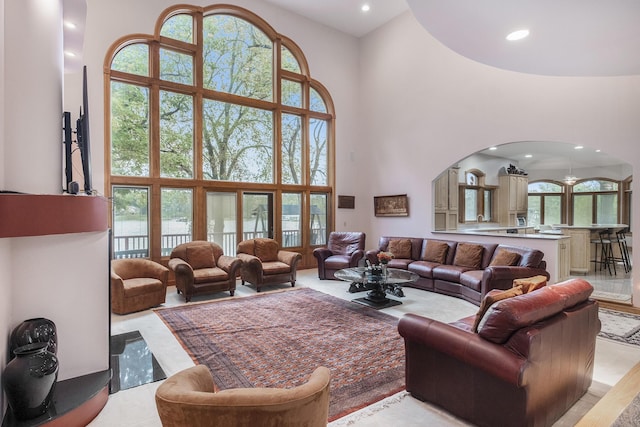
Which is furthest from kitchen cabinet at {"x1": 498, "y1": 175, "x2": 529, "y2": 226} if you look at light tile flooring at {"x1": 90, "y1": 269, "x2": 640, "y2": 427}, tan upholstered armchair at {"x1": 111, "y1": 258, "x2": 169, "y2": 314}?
tan upholstered armchair at {"x1": 111, "y1": 258, "x2": 169, "y2": 314}

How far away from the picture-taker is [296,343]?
3529 mm

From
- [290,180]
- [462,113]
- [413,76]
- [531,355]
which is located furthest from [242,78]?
[531,355]

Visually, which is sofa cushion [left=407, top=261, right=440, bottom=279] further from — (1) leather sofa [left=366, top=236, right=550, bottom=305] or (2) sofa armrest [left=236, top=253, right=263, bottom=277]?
(2) sofa armrest [left=236, top=253, right=263, bottom=277]

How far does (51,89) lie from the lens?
260 cm

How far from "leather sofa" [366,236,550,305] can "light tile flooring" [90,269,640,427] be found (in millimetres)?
380

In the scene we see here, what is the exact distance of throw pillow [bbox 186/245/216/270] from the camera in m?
5.60

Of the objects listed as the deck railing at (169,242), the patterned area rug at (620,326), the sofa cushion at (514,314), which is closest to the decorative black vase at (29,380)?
the sofa cushion at (514,314)

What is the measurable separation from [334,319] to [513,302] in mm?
2574

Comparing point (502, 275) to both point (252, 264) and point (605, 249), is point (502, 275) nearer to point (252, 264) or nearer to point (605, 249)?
point (252, 264)

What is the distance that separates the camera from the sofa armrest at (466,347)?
1.91 m

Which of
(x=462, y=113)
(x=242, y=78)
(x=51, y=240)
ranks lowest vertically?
(x=51, y=240)

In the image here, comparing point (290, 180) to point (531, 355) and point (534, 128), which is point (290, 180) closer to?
point (534, 128)

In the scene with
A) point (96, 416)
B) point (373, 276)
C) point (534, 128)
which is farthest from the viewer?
point (534, 128)

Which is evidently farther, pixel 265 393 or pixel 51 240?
pixel 51 240
